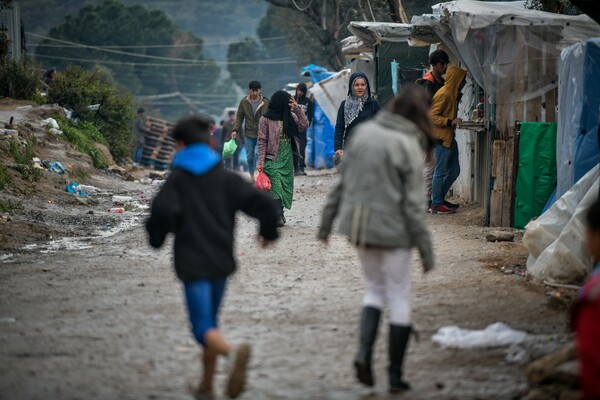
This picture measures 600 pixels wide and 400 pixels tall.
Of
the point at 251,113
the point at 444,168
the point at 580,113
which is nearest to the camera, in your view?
the point at 580,113

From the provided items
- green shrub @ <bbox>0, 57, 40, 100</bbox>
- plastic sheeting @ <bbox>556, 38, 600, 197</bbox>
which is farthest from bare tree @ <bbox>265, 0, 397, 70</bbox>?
plastic sheeting @ <bbox>556, 38, 600, 197</bbox>

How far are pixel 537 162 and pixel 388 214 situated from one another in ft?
20.8

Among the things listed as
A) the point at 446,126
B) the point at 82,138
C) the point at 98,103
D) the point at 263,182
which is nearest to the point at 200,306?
the point at 263,182

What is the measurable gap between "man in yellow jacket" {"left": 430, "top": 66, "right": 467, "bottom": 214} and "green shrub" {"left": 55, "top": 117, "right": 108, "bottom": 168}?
11.3 metres

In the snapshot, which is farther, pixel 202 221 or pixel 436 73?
pixel 436 73

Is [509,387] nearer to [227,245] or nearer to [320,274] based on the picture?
[227,245]

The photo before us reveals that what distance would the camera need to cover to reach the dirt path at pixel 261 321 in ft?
18.4

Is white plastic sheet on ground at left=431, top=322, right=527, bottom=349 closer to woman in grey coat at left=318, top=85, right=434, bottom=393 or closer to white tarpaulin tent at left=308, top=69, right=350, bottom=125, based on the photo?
woman in grey coat at left=318, top=85, right=434, bottom=393

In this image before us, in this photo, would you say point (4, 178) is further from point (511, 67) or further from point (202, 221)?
point (202, 221)

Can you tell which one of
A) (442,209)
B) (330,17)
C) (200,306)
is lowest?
(442,209)

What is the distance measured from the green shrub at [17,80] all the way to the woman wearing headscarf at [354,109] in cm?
1489

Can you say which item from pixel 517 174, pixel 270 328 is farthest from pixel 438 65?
pixel 270 328

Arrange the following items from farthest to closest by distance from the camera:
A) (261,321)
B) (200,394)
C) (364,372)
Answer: (261,321), (364,372), (200,394)

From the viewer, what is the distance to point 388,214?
5.25m
